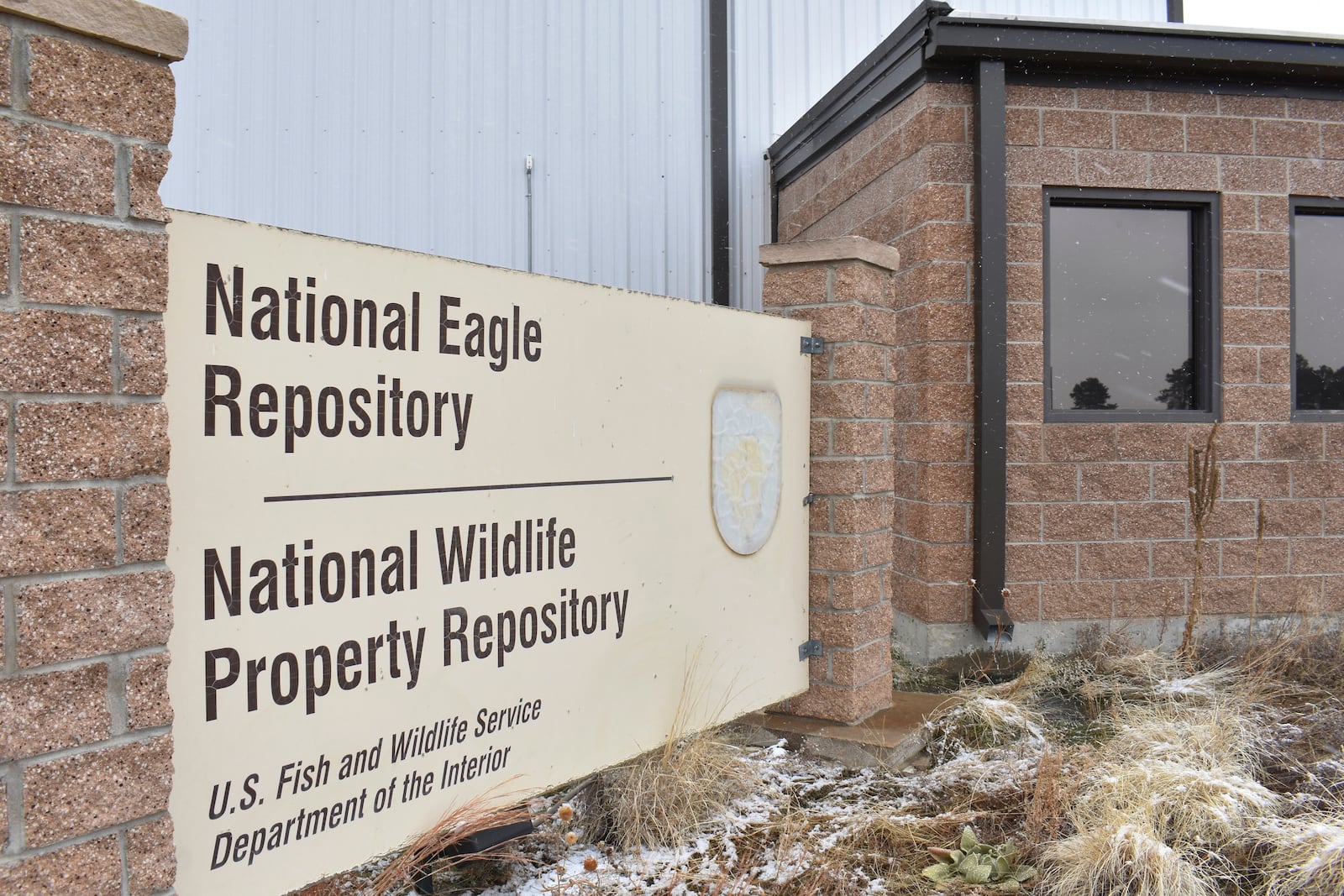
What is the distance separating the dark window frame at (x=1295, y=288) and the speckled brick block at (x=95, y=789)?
6269mm

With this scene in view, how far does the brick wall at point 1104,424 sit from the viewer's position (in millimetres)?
5477

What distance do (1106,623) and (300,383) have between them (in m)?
4.95

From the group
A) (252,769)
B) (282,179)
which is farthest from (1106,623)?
(282,179)

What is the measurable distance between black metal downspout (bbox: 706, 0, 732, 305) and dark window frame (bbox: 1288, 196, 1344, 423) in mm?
4035

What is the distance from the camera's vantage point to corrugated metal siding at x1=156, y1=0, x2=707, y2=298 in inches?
300

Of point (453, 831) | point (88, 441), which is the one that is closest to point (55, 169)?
point (88, 441)

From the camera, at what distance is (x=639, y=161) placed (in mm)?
7910

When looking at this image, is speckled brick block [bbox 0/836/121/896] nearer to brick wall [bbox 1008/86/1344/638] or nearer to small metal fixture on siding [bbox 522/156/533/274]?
brick wall [bbox 1008/86/1344/638]

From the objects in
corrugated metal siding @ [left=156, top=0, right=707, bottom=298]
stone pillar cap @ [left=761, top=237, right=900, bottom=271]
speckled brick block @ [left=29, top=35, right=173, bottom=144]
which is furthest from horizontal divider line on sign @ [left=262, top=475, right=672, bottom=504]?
corrugated metal siding @ [left=156, top=0, right=707, bottom=298]

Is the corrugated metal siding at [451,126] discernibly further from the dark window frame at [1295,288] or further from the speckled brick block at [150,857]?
the speckled brick block at [150,857]

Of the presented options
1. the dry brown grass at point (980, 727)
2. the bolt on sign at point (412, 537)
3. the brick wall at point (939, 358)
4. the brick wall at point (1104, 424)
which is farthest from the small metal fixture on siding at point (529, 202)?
the dry brown grass at point (980, 727)

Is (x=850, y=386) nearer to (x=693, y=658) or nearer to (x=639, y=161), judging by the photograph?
(x=693, y=658)

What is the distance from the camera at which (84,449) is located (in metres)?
1.78

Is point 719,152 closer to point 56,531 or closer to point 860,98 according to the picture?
point 860,98
